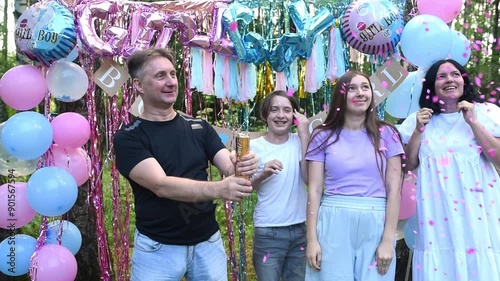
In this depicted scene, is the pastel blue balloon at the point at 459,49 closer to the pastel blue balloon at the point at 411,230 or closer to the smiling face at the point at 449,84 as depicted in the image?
the smiling face at the point at 449,84

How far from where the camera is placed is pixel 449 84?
2543mm

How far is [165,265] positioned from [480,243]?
1.38 meters

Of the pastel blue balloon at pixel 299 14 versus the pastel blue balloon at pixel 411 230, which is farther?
the pastel blue balloon at pixel 299 14

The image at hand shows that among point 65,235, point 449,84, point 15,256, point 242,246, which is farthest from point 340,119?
Result: point 15,256

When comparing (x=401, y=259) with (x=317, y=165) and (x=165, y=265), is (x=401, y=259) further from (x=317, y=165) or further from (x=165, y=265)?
(x=165, y=265)

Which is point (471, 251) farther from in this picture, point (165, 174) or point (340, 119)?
point (165, 174)

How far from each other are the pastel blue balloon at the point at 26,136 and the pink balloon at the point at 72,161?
124 mm

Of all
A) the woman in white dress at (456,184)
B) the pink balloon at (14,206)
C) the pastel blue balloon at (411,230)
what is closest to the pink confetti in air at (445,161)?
the woman in white dress at (456,184)

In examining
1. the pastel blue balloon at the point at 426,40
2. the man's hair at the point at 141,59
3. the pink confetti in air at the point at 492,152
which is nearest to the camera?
the man's hair at the point at 141,59

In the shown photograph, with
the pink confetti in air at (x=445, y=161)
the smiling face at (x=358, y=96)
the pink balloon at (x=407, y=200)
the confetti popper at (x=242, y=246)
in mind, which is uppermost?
the smiling face at (x=358, y=96)

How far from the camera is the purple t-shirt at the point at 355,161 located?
242cm

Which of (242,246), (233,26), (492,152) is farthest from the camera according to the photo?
(242,246)

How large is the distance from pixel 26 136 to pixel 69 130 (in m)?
0.25

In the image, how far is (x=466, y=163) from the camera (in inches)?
97.4
